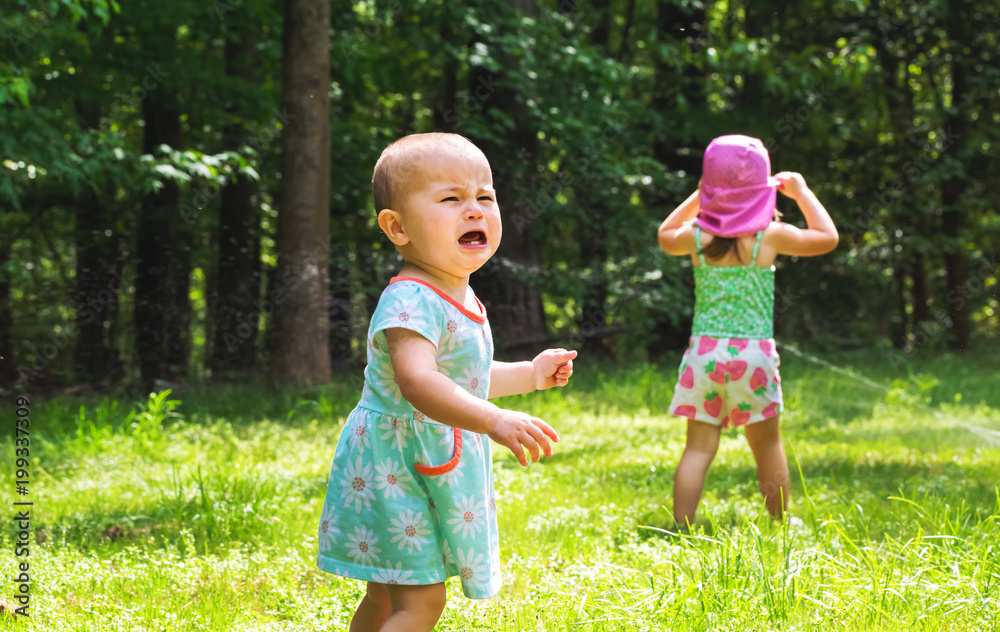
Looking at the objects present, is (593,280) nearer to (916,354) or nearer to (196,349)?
(916,354)

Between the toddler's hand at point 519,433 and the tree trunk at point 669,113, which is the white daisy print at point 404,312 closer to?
the toddler's hand at point 519,433

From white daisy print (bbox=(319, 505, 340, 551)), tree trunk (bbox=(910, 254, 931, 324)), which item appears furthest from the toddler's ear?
tree trunk (bbox=(910, 254, 931, 324))

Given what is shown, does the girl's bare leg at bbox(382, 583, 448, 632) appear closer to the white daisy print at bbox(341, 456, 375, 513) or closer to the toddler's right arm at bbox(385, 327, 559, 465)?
the white daisy print at bbox(341, 456, 375, 513)

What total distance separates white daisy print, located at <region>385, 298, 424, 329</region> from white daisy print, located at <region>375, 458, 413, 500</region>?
34cm

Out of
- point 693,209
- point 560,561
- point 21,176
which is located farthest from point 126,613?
point 21,176

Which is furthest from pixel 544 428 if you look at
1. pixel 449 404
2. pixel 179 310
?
pixel 179 310

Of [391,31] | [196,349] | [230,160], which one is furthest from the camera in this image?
[196,349]

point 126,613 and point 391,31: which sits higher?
point 391,31

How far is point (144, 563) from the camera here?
333 centimetres

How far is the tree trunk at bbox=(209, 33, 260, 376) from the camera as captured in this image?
36.3 feet

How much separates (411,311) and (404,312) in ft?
0.05

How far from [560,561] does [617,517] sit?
696mm

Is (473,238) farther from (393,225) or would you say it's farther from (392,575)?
(392,575)

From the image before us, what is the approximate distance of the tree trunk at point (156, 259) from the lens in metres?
10.3
